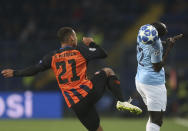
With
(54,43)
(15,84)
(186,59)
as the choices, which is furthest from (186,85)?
(15,84)

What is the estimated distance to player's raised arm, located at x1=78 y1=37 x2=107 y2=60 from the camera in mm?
6805

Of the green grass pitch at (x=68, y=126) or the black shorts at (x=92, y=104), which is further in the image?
the green grass pitch at (x=68, y=126)

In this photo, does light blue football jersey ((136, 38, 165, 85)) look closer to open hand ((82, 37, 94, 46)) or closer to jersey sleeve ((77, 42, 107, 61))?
jersey sleeve ((77, 42, 107, 61))

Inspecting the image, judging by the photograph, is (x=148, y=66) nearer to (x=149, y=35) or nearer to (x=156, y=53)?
(x=156, y=53)

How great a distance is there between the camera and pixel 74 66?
6.84 meters

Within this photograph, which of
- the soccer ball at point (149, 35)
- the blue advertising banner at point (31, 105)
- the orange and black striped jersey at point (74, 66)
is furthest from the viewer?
the blue advertising banner at point (31, 105)

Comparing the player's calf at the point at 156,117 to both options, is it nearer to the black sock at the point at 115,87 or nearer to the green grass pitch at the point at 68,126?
the black sock at the point at 115,87

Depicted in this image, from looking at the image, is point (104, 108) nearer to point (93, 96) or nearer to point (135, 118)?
point (135, 118)

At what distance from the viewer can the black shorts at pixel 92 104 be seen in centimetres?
685

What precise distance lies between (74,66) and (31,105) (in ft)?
26.5

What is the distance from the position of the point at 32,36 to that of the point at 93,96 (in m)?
10.8

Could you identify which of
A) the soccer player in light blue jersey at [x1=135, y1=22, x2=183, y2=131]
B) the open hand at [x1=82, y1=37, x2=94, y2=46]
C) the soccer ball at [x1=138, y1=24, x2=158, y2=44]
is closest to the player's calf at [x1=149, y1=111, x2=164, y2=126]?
the soccer player in light blue jersey at [x1=135, y1=22, x2=183, y2=131]

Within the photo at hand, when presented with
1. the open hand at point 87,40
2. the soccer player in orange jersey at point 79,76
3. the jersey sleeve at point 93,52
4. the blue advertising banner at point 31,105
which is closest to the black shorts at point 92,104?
the soccer player in orange jersey at point 79,76

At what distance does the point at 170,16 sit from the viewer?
64.5ft
